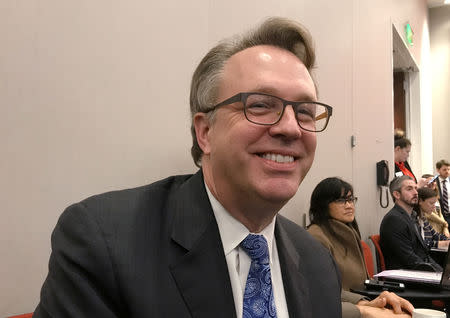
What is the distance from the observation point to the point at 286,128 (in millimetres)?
1092

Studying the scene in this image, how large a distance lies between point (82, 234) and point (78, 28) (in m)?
0.77

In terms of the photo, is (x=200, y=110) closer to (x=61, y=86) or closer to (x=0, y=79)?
(x=61, y=86)

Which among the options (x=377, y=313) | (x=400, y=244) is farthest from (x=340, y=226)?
(x=400, y=244)

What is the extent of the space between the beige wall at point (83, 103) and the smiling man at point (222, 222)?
1.07ft

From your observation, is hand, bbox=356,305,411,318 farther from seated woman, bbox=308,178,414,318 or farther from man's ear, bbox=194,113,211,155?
man's ear, bbox=194,113,211,155

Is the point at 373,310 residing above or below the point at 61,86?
below

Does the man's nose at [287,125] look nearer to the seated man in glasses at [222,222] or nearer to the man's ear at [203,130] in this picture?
the seated man in glasses at [222,222]

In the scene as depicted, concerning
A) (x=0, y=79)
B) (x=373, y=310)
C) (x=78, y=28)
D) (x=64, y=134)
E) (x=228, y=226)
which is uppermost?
(x=78, y=28)

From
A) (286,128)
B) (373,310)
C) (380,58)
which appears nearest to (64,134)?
(286,128)

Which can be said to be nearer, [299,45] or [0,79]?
[0,79]

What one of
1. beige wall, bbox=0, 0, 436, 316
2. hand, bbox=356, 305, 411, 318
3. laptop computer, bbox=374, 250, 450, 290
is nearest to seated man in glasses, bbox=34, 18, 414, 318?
beige wall, bbox=0, 0, 436, 316

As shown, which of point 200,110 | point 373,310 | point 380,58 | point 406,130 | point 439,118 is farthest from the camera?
point 439,118

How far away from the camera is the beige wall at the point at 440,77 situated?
10.6 meters

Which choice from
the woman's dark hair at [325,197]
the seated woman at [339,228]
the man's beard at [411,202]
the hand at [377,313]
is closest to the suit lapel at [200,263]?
the hand at [377,313]
